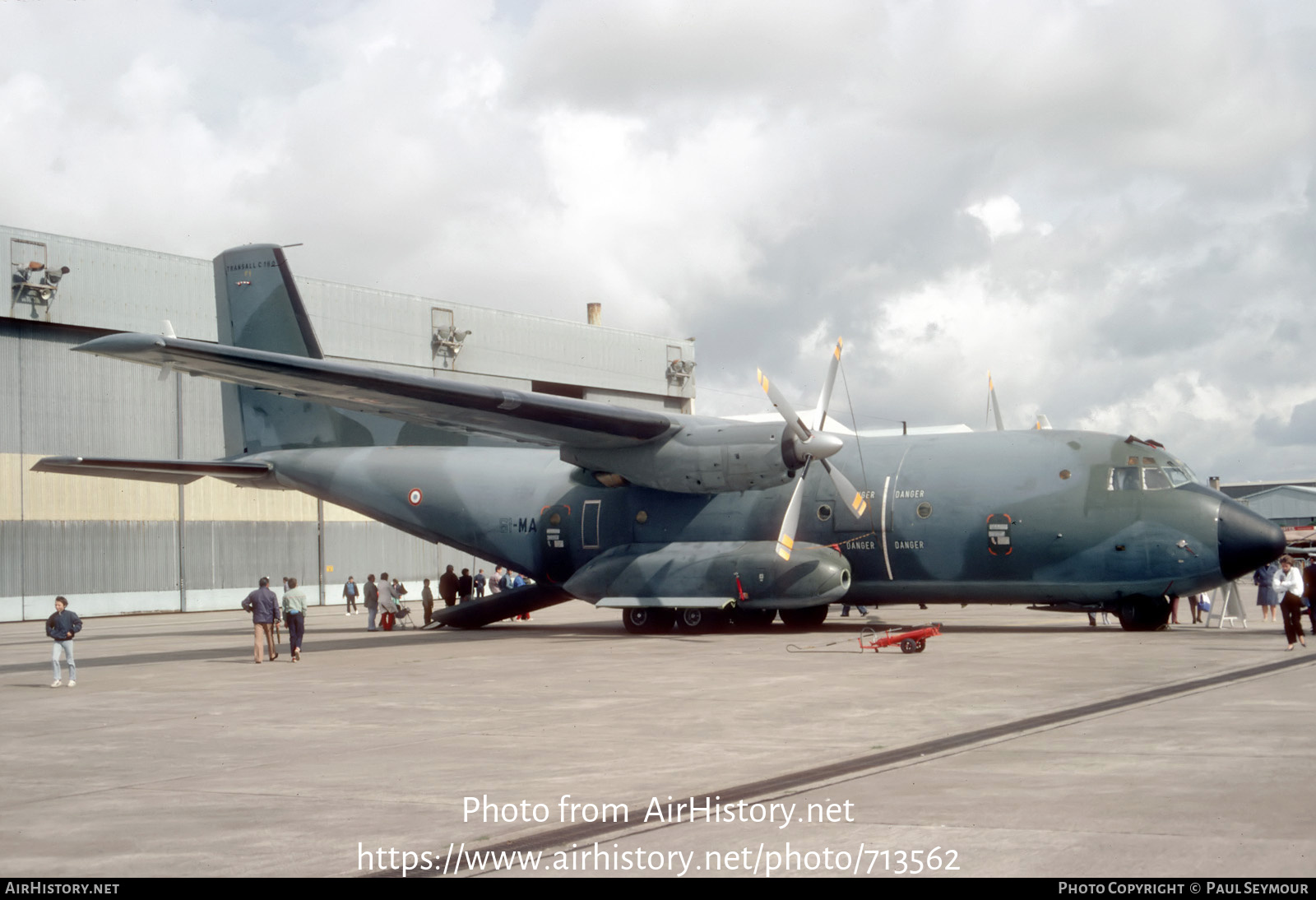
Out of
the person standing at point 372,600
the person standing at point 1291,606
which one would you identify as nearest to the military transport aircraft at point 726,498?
the person standing at point 1291,606

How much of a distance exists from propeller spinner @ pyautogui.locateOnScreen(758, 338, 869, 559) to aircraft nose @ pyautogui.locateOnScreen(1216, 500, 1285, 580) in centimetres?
628

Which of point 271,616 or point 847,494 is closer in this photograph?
point 271,616

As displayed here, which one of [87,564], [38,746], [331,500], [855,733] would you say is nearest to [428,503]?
[331,500]

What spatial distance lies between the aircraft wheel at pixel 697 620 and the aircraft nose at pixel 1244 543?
9637 millimetres

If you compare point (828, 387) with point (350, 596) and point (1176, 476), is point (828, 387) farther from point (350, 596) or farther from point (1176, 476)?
point (350, 596)

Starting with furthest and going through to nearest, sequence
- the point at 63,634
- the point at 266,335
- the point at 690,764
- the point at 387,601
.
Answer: the point at 387,601 < the point at 266,335 < the point at 63,634 < the point at 690,764

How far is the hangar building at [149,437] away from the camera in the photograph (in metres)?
40.6

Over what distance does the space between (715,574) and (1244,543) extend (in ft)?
30.7

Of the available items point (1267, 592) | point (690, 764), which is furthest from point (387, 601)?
point (690, 764)

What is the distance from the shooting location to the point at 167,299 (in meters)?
44.5

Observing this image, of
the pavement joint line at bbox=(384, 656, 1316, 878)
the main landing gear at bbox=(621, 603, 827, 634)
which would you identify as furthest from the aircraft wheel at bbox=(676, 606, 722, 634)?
the pavement joint line at bbox=(384, 656, 1316, 878)

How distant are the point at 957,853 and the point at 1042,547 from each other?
16692mm

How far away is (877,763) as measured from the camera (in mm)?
9430
